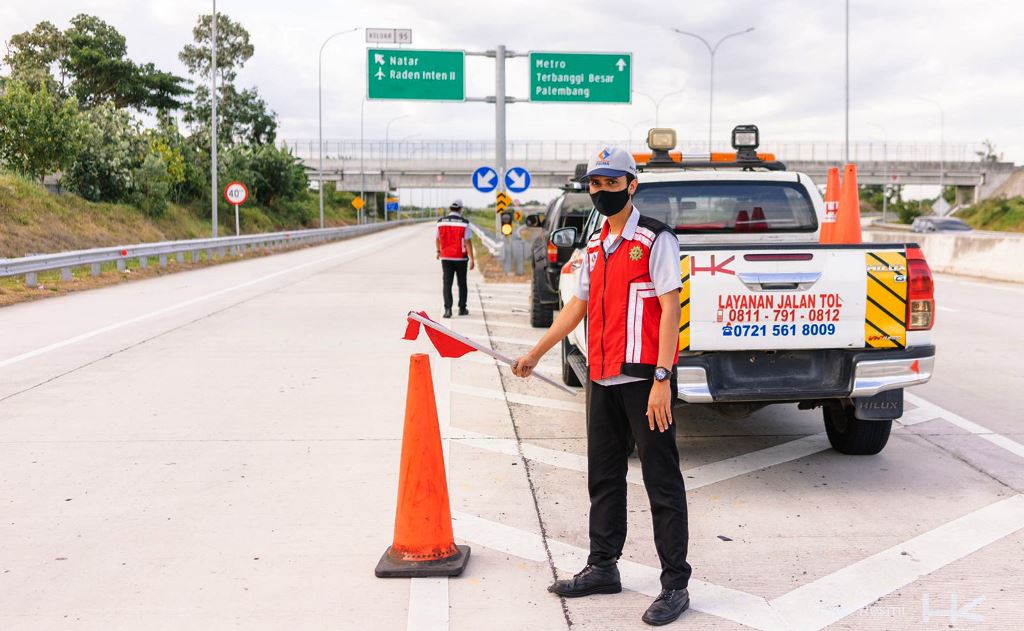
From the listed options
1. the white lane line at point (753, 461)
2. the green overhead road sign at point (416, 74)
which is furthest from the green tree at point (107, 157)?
the white lane line at point (753, 461)

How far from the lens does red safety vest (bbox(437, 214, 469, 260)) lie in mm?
15195

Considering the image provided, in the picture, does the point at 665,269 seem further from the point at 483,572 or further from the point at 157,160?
the point at 157,160

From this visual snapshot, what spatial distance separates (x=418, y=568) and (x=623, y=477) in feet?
3.26

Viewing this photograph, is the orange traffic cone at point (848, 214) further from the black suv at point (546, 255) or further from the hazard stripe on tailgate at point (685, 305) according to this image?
the black suv at point (546, 255)

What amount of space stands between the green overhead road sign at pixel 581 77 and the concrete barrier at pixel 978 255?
8831 millimetres

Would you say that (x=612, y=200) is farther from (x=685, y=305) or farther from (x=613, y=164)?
(x=685, y=305)

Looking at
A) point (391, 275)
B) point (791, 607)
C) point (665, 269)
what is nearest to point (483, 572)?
point (791, 607)

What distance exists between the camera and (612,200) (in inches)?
162

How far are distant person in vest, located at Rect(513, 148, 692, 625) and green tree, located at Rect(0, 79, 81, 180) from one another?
31869 millimetres

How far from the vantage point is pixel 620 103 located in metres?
29.5

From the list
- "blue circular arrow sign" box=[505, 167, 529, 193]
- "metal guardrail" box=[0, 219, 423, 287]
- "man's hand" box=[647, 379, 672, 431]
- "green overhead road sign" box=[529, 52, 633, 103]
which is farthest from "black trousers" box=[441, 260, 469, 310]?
"green overhead road sign" box=[529, 52, 633, 103]

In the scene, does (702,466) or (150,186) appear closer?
(702,466)

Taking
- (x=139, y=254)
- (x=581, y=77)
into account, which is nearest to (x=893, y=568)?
(x=139, y=254)

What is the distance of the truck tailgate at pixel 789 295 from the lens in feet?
18.6
